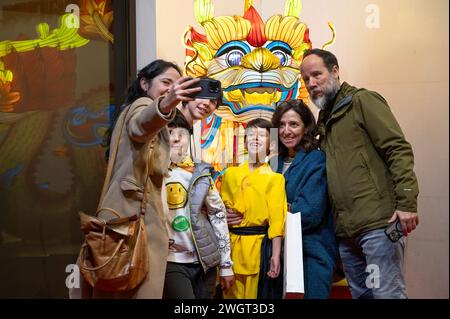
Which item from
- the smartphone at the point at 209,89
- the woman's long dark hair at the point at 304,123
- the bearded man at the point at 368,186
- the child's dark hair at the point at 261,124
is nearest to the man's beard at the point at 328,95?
the bearded man at the point at 368,186

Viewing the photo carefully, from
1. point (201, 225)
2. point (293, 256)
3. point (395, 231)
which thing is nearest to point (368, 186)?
point (395, 231)

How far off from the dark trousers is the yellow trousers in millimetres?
149

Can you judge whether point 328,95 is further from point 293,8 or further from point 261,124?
point 293,8

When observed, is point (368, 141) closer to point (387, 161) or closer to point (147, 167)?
point (387, 161)

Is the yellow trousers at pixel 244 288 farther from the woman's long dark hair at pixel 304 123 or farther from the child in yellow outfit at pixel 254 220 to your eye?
the woman's long dark hair at pixel 304 123

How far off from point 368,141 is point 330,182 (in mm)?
272

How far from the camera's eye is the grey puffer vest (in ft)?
10.8

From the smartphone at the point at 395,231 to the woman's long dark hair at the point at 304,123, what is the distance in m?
0.60

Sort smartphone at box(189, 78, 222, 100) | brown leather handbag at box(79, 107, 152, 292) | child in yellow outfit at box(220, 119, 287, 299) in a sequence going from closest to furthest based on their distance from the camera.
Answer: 1. brown leather handbag at box(79, 107, 152, 292)
2. smartphone at box(189, 78, 222, 100)
3. child in yellow outfit at box(220, 119, 287, 299)

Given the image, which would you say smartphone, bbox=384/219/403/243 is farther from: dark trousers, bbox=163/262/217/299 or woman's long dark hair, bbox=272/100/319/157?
dark trousers, bbox=163/262/217/299

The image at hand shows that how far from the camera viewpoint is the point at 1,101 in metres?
3.70

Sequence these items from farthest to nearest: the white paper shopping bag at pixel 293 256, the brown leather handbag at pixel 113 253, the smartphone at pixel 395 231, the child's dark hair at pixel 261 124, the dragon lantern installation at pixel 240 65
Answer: the dragon lantern installation at pixel 240 65 → the child's dark hair at pixel 261 124 → the white paper shopping bag at pixel 293 256 → the smartphone at pixel 395 231 → the brown leather handbag at pixel 113 253

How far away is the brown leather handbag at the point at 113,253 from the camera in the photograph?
2.68m

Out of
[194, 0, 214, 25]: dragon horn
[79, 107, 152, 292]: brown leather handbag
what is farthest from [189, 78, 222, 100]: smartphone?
[194, 0, 214, 25]: dragon horn
